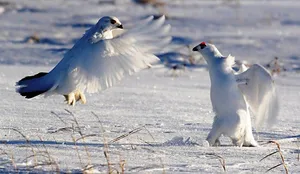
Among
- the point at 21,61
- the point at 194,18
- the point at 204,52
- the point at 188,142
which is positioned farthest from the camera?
the point at 194,18

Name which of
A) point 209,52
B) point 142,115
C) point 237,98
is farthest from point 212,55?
point 142,115

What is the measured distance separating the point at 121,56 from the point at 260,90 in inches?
35.1

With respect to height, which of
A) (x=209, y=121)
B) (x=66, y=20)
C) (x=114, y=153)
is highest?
(x=114, y=153)

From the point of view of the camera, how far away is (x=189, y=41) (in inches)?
412

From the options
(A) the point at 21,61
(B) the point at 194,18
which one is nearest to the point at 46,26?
(B) the point at 194,18

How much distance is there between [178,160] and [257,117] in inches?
42.1

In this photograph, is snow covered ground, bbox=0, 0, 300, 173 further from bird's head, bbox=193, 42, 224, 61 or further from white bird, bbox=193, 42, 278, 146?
bird's head, bbox=193, 42, 224, 61

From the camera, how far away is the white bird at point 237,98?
4.44 metres

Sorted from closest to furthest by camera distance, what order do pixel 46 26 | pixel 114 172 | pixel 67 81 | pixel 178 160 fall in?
pixel 114 172 → pixel 178 160 → pixel 67 81 → pixel 46 26

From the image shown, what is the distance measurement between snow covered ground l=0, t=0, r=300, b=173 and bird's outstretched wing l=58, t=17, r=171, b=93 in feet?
0.87

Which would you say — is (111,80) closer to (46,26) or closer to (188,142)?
(188,142)

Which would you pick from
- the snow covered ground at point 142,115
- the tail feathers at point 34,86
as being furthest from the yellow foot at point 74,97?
the tail feathers at point 34,86

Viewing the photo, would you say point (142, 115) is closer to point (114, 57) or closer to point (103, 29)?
point (114, 57)

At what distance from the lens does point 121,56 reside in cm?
495
